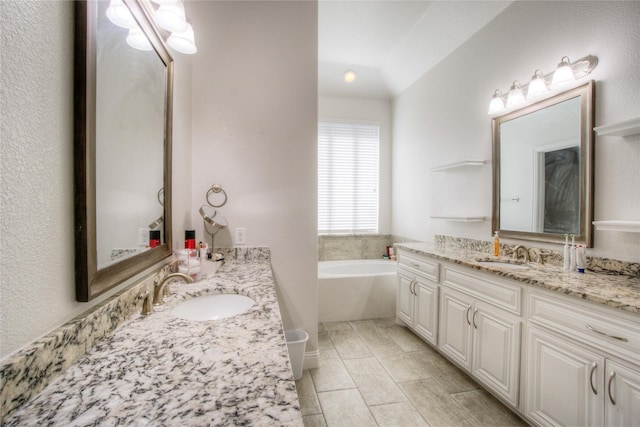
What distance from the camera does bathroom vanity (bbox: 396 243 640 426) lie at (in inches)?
46.0

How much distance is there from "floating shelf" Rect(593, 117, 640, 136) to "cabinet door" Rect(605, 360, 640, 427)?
1126 millimetres

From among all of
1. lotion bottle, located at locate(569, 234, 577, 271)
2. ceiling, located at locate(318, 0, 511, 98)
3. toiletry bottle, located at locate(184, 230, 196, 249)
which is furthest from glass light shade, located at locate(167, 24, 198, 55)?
lotion bottle, located at locate(569, 234, 577, 271)

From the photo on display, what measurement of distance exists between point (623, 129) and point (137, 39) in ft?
7.57

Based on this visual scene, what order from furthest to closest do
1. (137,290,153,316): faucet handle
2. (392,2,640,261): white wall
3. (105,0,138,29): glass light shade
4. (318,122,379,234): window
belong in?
(318,122,379,234): window, (392,2,640,261): white wall, (137,290,153,316): faucet handle, (105,0,138,29): glass light shade

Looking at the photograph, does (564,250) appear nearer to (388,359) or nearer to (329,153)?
(388,359)

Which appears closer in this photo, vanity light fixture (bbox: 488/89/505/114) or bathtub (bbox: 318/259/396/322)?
vanity light fixture (bbox: 488/89/505/114)

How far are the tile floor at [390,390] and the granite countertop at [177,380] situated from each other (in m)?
1.21

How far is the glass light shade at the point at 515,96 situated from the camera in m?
2.08

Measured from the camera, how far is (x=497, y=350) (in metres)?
1.75

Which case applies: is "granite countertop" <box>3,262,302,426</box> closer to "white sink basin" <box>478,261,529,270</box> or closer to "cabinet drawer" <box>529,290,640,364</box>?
"cabinet drawer" <box>529,290,640,364</box>

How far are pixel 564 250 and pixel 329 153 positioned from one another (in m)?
2.77

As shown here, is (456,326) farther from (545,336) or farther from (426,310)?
(545,336)

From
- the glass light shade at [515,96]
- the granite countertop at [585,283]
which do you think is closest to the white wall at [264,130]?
the granite countertop at [585,283]

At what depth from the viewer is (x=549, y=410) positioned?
1.43m
